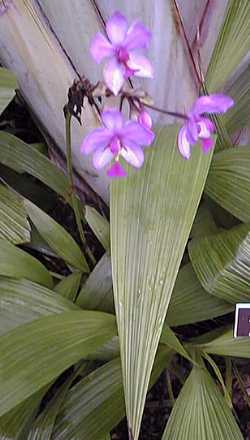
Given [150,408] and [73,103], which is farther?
[150,408]

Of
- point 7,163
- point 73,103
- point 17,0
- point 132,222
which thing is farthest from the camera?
point 7,163

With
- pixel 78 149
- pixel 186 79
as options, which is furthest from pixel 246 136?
pixel 78 149

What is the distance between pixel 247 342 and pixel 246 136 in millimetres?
325

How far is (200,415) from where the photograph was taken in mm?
743

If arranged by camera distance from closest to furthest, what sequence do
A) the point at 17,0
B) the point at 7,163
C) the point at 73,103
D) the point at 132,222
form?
the point at 73,103, the point at 132,222, the point at 17,0, the point at 7,163

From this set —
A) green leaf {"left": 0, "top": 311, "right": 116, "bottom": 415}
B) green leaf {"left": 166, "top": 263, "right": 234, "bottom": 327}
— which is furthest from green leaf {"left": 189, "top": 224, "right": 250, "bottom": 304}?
green leaf {"left": 0, "top": 311, "right": 116, "bottom": 415}

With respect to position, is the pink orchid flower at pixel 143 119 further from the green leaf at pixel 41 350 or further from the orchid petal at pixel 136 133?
Answer: the green leaf at pixel 41 350

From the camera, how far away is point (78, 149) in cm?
94

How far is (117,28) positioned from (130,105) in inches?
3.2

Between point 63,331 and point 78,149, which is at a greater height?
point 78,149

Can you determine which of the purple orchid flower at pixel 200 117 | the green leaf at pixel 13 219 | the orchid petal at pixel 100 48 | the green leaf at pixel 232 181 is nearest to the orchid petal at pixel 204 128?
the purple orchid flower at pixel 200 117

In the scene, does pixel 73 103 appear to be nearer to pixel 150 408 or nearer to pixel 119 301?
pixel 119 301

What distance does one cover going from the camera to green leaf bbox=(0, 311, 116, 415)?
644 millimetres

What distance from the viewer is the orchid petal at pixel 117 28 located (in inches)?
19.5
